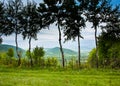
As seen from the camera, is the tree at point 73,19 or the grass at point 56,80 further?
the tree at point 73,19

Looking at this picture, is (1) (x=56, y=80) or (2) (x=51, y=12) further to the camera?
(2) (x=51, y=12)

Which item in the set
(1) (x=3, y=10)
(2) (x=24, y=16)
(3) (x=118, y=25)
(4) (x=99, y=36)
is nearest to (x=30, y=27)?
(2) (x=24, y=16)

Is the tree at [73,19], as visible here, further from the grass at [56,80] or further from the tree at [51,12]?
the grass at [56,80]

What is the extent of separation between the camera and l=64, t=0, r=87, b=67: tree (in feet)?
197

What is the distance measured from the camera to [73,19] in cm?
6088

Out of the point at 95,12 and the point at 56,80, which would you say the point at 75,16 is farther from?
the point at 56,80

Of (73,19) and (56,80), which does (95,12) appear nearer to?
(73,19)

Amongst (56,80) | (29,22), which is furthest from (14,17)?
(56,80)

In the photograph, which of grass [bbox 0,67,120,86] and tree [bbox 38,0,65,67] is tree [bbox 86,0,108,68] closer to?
tree [bbox 38,0,65,67]

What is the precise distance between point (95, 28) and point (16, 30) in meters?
18.0

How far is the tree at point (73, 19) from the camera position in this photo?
60.1m

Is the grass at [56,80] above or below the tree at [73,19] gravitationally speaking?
below

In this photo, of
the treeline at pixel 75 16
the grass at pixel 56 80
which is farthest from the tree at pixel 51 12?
the grass at pixel 56 80

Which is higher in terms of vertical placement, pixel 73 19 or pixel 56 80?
pixel 73 19
